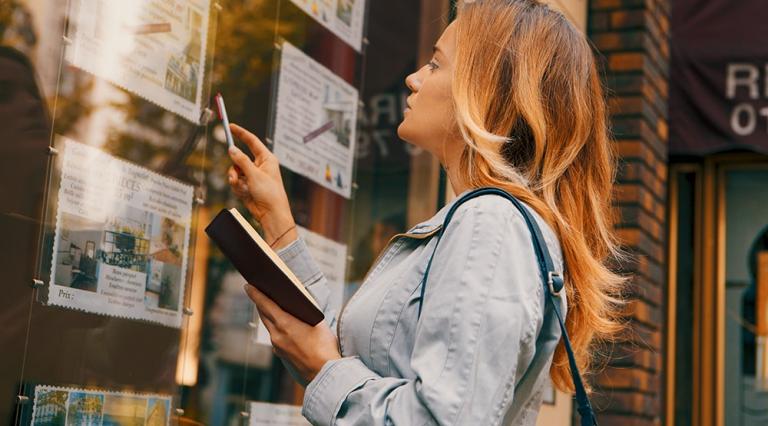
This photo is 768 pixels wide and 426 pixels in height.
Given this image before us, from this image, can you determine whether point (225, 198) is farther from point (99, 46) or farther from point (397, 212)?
point (397, 212)

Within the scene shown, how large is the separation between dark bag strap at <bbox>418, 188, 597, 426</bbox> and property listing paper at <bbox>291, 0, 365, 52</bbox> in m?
1.75

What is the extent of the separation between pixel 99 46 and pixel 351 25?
137 centimetres

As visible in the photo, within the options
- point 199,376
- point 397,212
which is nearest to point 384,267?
point 199,376

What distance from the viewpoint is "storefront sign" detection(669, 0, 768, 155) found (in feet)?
22.1

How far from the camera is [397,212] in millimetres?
4418

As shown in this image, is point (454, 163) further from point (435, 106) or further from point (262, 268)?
point (262, 268)

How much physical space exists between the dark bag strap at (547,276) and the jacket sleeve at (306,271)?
0.65 meters

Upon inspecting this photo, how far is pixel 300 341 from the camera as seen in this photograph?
2.09 m

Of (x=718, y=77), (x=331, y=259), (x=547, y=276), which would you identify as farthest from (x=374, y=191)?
(x=718, y=77)

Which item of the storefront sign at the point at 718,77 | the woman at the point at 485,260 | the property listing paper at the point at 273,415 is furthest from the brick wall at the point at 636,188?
the woman at the point at 485,260

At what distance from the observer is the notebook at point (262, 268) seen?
6.78 ft

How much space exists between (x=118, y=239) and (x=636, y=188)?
3.97 meters

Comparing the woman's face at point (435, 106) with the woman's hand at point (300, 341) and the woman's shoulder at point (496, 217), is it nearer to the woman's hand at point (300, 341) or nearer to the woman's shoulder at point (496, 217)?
the woman's shoulder at point (496, 217)

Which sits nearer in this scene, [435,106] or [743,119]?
[435,106]
